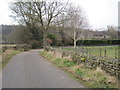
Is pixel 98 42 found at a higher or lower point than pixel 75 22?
lower

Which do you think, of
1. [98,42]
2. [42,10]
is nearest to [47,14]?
[42,10]

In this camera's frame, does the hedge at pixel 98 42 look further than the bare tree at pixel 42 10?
Yes

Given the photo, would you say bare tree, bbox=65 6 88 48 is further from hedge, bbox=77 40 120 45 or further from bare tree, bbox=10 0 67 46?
hedge, bbox=77 40 120 45

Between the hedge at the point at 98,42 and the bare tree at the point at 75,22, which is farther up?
the bare tree at the point at 75,22

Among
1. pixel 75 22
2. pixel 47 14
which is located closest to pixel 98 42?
pixel 75 22

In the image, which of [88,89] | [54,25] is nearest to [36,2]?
[54,25]

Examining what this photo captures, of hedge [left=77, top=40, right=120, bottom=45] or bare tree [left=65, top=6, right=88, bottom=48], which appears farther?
hedge [left=77, top=40, right=120, bottom=45]

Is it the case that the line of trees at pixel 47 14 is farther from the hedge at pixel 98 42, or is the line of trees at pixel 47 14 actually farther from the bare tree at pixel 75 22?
the hedge at pixel 98 42

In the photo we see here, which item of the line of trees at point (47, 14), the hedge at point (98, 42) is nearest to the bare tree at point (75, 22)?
the line of trees at point (47, 14)

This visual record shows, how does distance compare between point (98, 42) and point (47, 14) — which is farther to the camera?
point (98, 42)

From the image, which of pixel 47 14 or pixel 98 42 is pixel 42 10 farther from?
pixel 98 42

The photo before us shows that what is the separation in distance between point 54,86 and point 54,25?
22497 millimetres

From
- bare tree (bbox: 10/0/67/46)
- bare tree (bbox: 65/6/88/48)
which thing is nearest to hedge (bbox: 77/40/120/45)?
bare tree (bbox: 65/6/88/48)

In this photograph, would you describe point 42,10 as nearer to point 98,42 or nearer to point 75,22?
point 75,22
